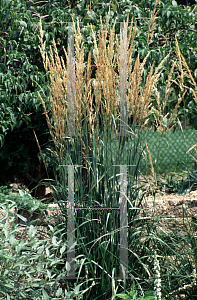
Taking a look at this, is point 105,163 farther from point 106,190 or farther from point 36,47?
point 36,47

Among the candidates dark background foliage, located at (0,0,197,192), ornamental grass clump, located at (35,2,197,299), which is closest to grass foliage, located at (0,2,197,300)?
ornamental grass clump, located at (35,2,197,299)

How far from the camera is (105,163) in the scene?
2.03 metres

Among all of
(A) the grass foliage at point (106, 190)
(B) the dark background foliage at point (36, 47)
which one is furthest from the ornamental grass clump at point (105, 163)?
(B) the dark background foliage at point (36, 47)

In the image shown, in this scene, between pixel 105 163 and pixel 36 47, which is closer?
pixel 105 163

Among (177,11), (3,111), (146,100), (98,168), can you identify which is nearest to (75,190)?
(98,168)

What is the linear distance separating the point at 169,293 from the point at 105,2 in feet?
9.57

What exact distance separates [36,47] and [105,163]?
1812 mm

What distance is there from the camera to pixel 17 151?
3.54m

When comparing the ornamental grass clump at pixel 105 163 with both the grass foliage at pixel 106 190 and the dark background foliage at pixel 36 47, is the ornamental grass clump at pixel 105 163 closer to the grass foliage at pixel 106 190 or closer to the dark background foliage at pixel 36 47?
the grass foliage at pixel 106 190

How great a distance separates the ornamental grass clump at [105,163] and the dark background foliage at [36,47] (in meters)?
0.96

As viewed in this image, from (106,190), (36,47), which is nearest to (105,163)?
(106,190)

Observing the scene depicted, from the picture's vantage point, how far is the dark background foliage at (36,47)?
3.13 metres

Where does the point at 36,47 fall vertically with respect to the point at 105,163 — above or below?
above

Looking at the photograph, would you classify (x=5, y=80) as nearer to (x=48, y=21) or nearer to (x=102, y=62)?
(x=48, y=21)
